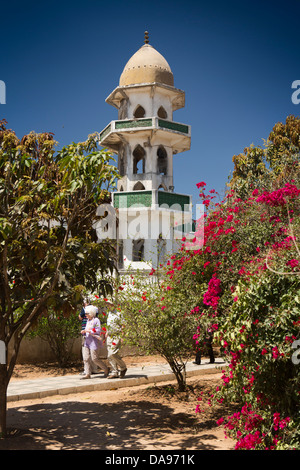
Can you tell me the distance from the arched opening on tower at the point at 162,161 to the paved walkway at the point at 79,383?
50.8ft

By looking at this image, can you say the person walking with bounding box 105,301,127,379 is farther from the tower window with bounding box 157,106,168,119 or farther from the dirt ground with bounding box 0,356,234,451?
the tower window with bounding box 157,106,168,119

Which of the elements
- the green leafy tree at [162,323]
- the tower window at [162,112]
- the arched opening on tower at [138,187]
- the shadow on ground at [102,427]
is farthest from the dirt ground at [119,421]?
the tower window at [162,112]

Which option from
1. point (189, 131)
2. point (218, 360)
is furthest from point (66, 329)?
point (189, 131)

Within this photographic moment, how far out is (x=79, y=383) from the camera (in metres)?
11.7

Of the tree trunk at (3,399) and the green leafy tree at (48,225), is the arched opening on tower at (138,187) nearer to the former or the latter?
the green leafy tree at (48,225)

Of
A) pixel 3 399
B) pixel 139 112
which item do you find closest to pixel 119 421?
pixel 3 399

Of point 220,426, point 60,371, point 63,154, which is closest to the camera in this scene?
point 63,154

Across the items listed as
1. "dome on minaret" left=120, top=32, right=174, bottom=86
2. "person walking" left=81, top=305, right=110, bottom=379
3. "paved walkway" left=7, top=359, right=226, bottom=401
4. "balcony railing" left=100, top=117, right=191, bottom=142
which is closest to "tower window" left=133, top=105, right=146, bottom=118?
"dome on minaret" left=120, top=32, right=174, bottom=86

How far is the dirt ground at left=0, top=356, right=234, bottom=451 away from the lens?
7074 mm

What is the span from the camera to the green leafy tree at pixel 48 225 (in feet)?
21.7
